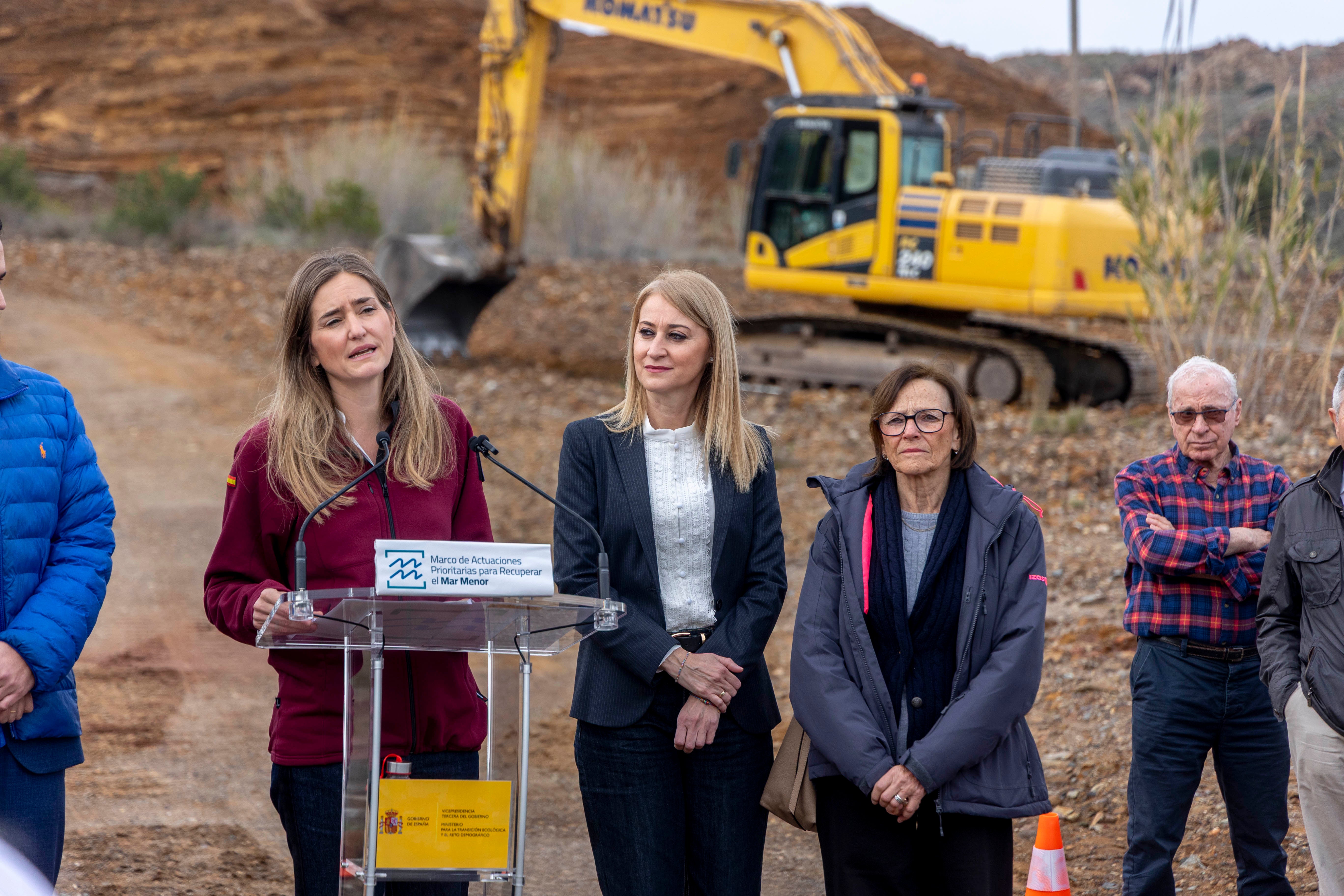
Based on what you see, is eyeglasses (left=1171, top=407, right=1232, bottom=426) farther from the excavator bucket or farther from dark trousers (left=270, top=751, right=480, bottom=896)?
the excavator bucket

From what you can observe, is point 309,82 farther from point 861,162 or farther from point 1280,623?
point 1280,623

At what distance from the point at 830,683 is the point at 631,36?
497 inches

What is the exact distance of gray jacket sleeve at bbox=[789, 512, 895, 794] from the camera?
3.22 metres

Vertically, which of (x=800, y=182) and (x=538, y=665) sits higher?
(x=800, y=182)

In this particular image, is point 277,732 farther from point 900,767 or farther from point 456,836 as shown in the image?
point 900,767

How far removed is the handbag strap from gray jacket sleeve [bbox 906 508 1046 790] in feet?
0.90

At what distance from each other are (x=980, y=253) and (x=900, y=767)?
10010 millimetres

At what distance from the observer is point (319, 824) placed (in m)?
3.04

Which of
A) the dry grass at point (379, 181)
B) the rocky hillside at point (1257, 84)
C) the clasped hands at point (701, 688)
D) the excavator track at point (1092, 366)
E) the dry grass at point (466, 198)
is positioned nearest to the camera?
the clasped hands at point (701, 688)

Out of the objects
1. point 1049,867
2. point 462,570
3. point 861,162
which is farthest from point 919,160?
point 462,570

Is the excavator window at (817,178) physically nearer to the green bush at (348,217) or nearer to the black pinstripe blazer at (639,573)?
the green bush at (348,217)

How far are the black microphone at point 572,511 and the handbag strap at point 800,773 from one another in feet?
2.03

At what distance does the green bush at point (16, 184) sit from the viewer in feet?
74.6

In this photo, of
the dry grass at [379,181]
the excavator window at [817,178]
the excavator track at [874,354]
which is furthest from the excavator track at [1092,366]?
the dry grass at [379,181]
